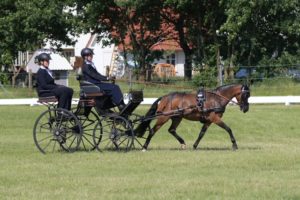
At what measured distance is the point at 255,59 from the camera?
38.8 metres

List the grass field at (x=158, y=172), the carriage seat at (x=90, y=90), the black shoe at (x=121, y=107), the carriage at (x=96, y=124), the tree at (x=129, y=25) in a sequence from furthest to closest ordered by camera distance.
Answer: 1. the tree at (x=129, y=25)
2. the black shoe at (x=121, y=107)
3. the carriage seat at (x=90, y=90)
4. the carriage at (x=96, y=124)
5. the grass field at (x=158, y=172)

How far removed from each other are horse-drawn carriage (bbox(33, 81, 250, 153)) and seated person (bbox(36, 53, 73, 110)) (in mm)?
119

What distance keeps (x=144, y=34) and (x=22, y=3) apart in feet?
26.1

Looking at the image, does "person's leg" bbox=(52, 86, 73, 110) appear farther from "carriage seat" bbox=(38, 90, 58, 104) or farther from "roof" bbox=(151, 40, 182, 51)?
"roof" bbox=(151, 40, 182, 51)

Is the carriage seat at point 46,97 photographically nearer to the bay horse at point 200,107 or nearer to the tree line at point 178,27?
the bay horse at point 200,107

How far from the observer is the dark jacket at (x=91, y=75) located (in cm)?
1479

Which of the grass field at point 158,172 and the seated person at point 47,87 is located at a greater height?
the seated person at point 47,87

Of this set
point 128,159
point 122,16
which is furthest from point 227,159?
point 122,16

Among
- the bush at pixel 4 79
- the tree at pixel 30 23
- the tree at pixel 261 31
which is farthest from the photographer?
the tree at pixel 30 23

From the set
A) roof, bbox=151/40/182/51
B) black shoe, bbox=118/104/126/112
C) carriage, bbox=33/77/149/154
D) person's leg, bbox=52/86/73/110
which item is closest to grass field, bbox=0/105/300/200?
carriage, bbox=33/77/149/154

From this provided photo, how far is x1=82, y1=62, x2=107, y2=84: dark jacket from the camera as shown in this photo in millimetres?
14789

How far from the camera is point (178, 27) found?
144 feet

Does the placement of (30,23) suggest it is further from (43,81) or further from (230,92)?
(230,92)

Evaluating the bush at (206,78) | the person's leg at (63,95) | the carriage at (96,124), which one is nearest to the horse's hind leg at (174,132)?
the carriage at (96,124)
